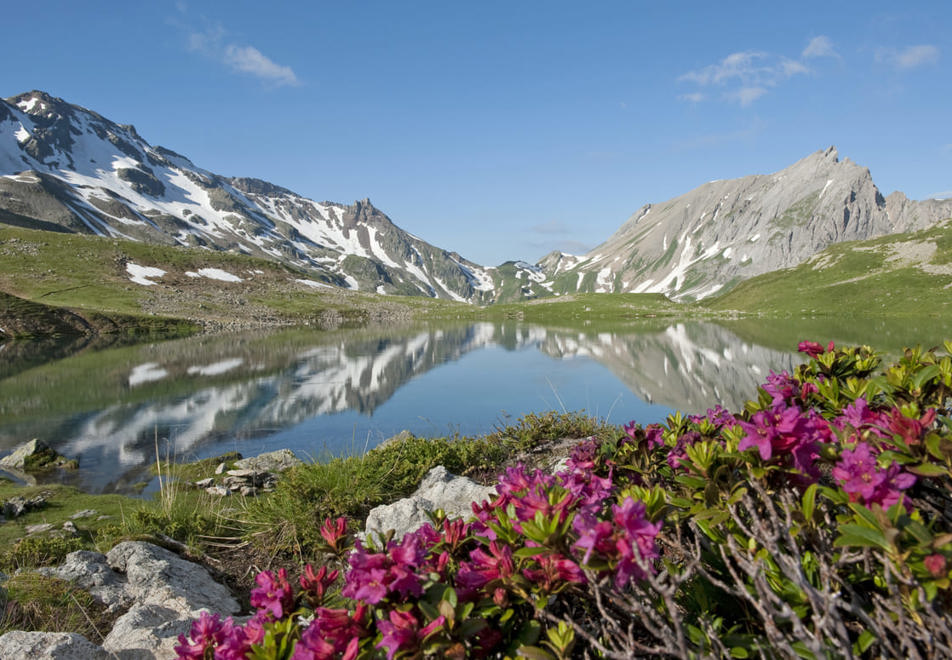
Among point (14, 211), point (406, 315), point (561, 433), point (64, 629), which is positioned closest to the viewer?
point (64, 629)

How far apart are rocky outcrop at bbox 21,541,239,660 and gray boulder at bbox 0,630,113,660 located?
3cm

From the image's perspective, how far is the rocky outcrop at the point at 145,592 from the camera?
12.5ft

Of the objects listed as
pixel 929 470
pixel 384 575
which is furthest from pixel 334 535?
pixel 929 470

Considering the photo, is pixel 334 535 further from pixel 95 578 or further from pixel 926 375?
pixel 95 578

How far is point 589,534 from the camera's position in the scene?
5.62 ft

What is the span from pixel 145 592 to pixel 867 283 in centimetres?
13178

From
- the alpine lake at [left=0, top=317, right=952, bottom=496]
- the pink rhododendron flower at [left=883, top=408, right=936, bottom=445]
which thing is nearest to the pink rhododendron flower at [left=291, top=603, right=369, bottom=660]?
the pink rhododendron flower at [left=883, top=408, right=936, bottom=445]

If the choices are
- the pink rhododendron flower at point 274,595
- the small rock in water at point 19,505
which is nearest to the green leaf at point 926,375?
the pink rhododendron flower at point 274,595

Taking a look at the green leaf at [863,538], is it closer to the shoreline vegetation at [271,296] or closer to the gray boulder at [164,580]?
the gray boulder at [164,580]

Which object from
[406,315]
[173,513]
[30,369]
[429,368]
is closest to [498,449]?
[173,513]

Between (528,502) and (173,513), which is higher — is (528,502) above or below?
above

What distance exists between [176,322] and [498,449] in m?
72.8

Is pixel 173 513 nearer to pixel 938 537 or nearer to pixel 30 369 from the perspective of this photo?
pixel 938 537

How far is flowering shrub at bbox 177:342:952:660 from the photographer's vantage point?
5.41 ft
